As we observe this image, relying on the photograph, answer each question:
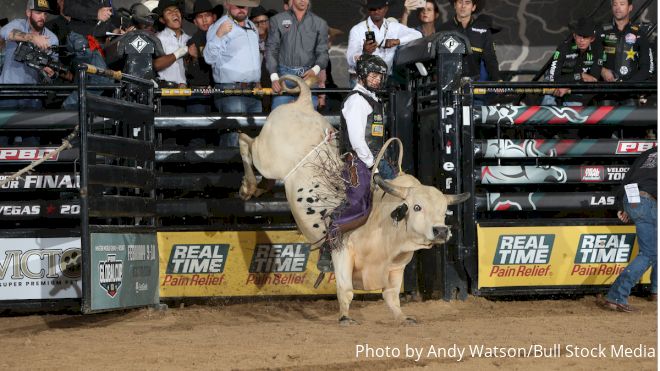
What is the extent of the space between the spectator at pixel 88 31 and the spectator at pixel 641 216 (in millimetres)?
5343

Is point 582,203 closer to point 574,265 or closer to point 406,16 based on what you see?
point 574,265

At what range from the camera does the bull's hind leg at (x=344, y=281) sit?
902cm

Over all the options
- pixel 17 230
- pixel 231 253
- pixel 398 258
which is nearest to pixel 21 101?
pixel 17 230

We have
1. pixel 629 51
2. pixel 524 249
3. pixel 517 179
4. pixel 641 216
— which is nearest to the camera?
pixel 641 216

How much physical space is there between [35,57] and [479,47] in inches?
182

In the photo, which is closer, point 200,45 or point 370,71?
point 370,71

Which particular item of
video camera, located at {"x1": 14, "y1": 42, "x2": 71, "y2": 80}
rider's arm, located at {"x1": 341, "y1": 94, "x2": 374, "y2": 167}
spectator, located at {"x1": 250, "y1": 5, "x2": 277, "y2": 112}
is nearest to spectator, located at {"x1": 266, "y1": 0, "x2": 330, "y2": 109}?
spectator, located at {"x1": 250, "y1": 5, "x2": 277, "y2": 112}

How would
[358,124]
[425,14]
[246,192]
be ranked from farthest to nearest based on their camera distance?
[425,14]
[246,192]
[358,124]

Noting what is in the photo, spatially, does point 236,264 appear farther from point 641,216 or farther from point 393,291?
point 641,216

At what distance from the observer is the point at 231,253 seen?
34.5ft

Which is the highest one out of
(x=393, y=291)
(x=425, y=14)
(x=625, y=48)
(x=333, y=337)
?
(x=425, y=14)

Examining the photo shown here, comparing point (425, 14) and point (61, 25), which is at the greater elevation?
point (425, 14)

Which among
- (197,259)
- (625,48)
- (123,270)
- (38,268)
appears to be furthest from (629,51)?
(38,268)

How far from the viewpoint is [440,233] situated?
27.7 ft
